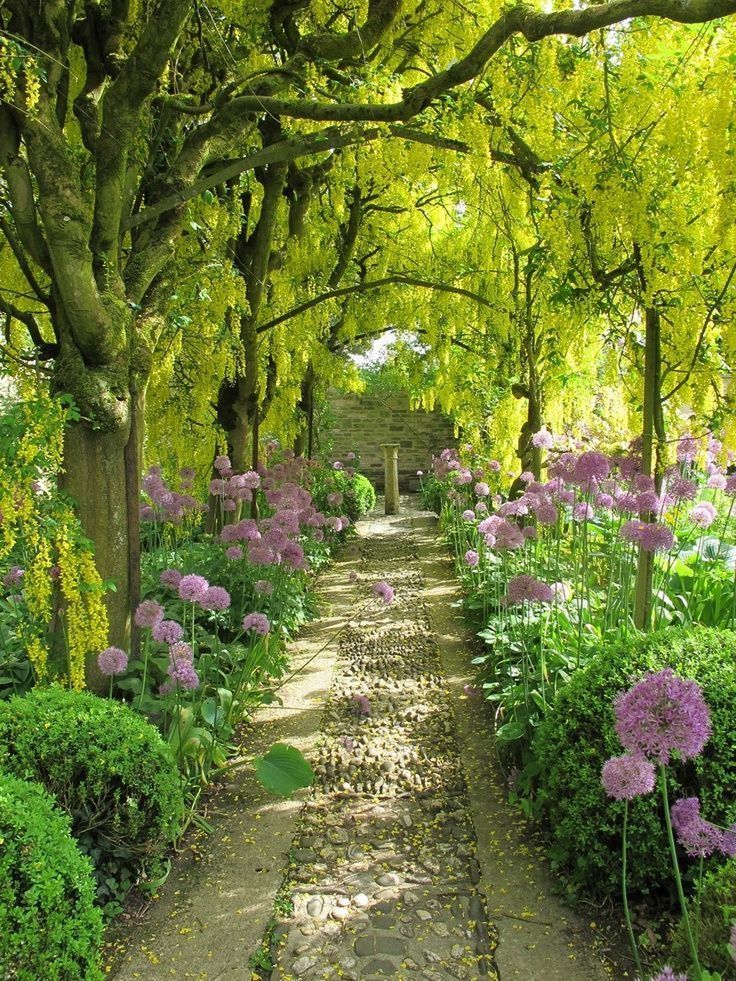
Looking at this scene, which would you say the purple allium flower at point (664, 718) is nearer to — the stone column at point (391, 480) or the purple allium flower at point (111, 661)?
the purple allium flower at point (111, 661)

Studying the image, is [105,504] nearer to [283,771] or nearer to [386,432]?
[283,771]

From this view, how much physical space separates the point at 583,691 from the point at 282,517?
6.42 feet

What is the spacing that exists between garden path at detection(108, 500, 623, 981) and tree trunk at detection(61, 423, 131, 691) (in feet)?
2.98

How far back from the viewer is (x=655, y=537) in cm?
275

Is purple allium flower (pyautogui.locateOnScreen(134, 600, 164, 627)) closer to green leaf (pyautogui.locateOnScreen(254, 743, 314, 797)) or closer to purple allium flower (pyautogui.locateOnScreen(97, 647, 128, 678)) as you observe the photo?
purple allium flower (pyautogui.locateOnScreen(97, 647, 128, 678))

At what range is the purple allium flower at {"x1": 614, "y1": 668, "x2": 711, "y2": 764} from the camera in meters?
1.29

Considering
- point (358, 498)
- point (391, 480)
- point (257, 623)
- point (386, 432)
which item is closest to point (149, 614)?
point (257, 623)

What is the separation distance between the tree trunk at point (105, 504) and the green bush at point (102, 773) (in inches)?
34.6

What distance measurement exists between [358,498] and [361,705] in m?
7.65

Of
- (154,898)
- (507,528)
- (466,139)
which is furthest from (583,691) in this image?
(466,139)

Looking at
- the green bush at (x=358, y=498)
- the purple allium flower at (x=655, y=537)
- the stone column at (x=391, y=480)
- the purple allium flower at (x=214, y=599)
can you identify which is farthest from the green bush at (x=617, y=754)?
the stone column at (x=391, y=480)

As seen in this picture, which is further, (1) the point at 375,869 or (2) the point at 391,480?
(2) the point at 391,480

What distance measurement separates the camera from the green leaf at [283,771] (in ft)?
8.64

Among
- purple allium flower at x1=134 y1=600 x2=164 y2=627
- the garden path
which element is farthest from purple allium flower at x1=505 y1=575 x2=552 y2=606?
purple allium flower at x1=134 y1=600 x2=164 y2=627
